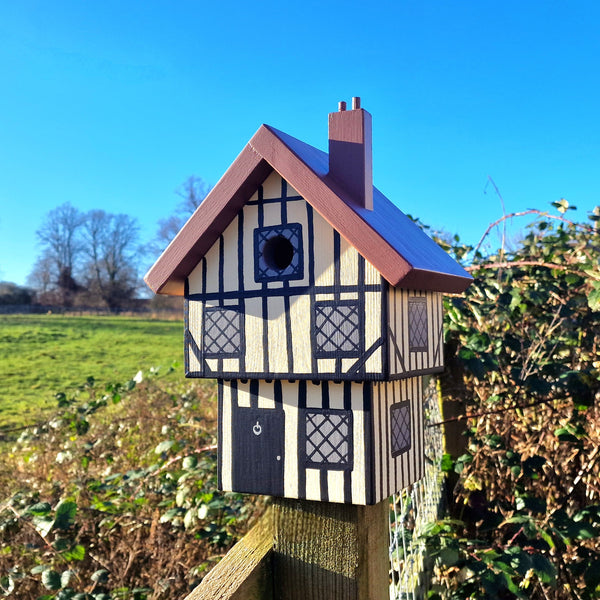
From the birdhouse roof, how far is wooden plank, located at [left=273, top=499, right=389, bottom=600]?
1.97 feet

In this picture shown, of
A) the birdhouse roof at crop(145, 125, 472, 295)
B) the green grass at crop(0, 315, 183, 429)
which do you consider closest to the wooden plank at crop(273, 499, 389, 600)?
the birdhouse roof at crop(145, 125, 472, 295)

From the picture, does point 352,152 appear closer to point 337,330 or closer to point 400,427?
point 337,330

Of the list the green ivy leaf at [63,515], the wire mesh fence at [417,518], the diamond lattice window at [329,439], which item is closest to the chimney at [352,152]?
the diamond lattice window at [329,439]

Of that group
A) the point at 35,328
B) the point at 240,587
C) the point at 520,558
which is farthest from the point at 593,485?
the point at 35,328

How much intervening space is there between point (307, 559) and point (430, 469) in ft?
5.75

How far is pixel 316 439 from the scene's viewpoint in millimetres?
1364

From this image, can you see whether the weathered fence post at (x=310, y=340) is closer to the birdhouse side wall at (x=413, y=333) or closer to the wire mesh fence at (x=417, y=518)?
the birdhouse side wall at (x=413, y=333)

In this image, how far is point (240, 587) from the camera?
4.17 ft

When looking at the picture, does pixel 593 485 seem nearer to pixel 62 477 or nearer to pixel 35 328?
pixel 62 477

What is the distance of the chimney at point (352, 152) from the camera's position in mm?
1457

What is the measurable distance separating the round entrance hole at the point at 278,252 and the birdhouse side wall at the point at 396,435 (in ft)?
1.35

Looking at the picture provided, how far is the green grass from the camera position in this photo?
10.1 meters

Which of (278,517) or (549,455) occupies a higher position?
(278,517)

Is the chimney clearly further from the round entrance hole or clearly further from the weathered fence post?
the round entrance hole
